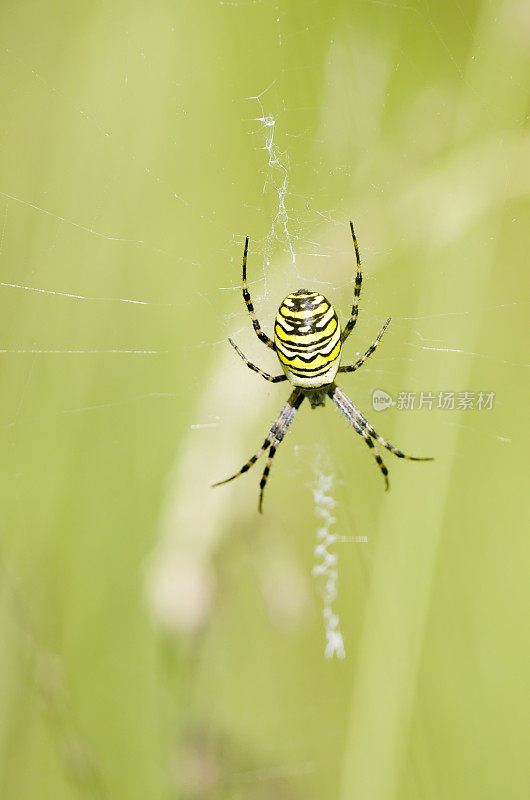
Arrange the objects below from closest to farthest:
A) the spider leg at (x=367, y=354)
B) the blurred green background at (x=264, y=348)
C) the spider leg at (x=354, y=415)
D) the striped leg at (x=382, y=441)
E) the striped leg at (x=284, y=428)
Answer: the blurred green background at (x=264, y=348)
the spider leg at (x=367, y=354)
the striped leg at (x=382, y=441)
the spider leg at (x=354, y=415)
the striped leg at (x=284, y=428)

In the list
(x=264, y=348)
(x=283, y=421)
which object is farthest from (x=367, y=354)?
(x=283, y=421)

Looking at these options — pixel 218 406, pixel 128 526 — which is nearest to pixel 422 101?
pixel 218 406

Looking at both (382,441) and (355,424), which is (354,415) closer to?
(355,424)

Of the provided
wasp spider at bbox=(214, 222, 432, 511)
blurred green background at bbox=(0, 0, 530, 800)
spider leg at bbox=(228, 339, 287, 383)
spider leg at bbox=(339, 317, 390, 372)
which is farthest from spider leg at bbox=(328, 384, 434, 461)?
spider leg at bbox=(228, 339, 287, 383)

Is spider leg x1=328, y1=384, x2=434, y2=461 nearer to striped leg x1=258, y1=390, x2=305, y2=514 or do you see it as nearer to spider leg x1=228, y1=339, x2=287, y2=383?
striped leg x1=258, y1=390, x2=305, y2=514

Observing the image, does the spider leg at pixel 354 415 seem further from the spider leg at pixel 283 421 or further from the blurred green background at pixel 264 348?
the spider leg at pixel 283 421

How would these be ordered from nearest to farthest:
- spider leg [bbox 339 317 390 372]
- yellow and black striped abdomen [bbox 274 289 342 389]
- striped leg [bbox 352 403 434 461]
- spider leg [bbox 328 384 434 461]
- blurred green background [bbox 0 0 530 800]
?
yellow and black striped abdomen [bbox 274 289 342 389]
blurred green background [bbox 0 0 530 800]
spider leg [bbox 339 317 390 372]
striped leg [bbox 352 403 434 461]
spider leg [bbox 328 384 434 461]

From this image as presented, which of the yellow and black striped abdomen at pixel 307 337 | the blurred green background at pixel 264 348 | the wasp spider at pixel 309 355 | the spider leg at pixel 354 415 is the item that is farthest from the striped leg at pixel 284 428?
the yellow and black striped abdomen at pixel 307 337
